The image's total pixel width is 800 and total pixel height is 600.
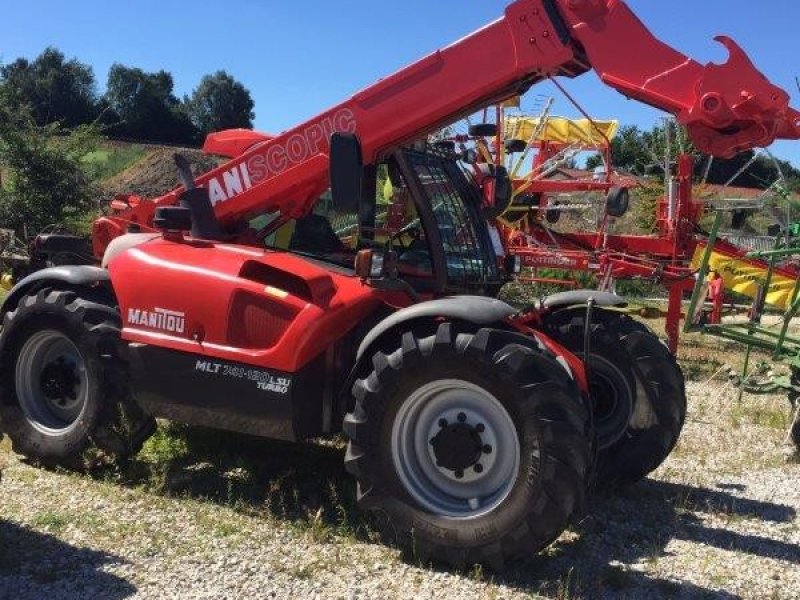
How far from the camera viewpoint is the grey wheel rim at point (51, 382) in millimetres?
5781

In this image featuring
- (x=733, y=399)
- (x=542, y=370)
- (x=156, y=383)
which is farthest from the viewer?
(x=733, y=399)

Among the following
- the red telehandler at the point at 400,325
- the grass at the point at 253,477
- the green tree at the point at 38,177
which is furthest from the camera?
the green tree at the point at 38,177

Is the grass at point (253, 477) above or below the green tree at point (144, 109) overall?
below

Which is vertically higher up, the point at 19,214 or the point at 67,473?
the point at 19,214

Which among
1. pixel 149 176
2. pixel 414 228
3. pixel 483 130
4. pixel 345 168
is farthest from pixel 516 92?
pixel 149 176

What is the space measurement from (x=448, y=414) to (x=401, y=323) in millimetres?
526

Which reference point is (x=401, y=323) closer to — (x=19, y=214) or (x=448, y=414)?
(x=448, y=414)

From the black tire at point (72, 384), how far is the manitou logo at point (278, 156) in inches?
43.5

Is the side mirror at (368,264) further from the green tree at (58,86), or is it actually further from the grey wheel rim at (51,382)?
the green tree at (58,86)

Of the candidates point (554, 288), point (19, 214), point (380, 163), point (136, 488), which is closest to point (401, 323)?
point (380, 163)

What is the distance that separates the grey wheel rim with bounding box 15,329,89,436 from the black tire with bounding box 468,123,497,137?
302 centimetres

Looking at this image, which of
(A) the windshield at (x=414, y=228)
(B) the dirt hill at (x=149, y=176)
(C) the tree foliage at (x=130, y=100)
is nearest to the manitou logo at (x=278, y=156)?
(A) the windshield at (x=414, y=228)

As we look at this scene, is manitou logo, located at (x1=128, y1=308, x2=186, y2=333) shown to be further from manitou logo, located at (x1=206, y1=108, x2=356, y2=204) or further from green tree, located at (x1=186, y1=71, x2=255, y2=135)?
green tree, located at (x1=186, y1=71, x2=255, y2=135)

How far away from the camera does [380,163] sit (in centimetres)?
557
